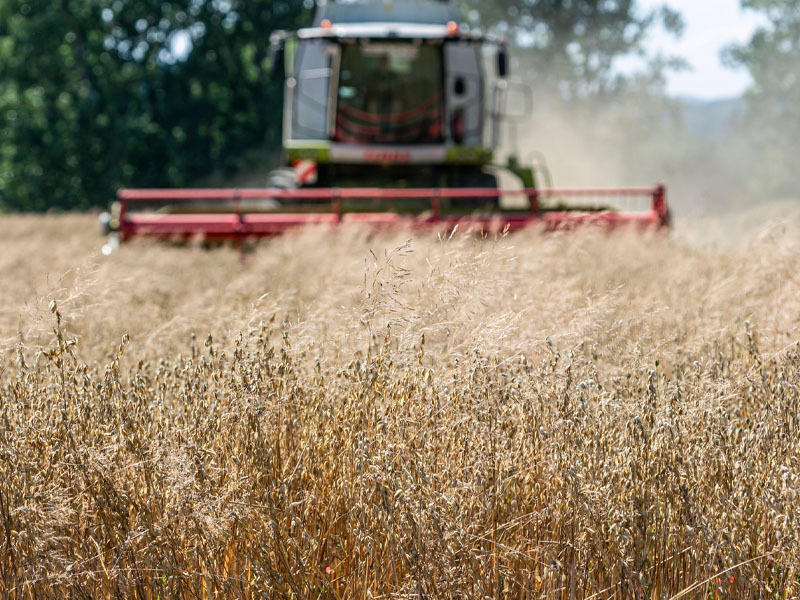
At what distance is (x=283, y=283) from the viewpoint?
20.0ft

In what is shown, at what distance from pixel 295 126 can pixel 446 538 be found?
9.51 m

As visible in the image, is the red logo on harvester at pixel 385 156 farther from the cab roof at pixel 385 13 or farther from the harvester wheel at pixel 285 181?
the cab roof at pixel 385 13

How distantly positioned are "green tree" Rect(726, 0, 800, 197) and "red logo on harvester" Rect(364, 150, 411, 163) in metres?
35.0

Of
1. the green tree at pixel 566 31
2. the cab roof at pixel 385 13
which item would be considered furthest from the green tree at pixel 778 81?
the cab roof at pixel 385 13

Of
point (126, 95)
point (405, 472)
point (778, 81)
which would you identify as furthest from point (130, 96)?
point (778, 81)

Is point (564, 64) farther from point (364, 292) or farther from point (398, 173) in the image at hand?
point (364, 292)

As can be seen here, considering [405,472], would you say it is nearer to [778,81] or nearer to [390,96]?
[390,96]

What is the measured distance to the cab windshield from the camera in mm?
10938

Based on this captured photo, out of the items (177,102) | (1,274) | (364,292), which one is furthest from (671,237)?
(177,102)

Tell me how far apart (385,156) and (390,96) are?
0.86 m

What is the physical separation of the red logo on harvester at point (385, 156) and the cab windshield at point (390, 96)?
318 mm

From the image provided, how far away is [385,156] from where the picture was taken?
10.7 m

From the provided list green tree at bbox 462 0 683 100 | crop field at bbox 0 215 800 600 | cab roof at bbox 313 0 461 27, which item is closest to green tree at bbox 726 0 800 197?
green tree at bbox 462 0 683 100

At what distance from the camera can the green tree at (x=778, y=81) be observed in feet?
136
